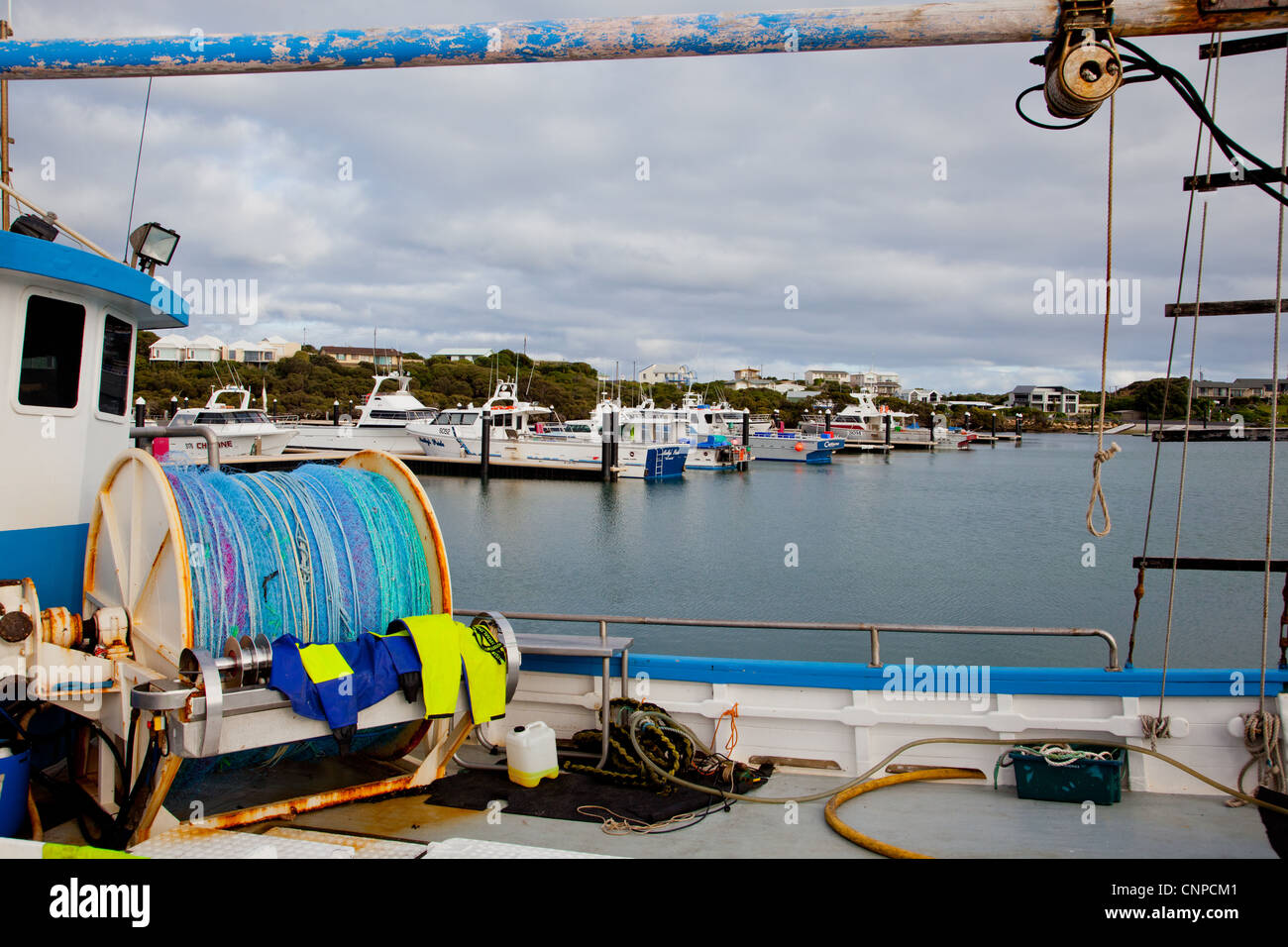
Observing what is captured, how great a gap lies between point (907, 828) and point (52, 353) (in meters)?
5.84

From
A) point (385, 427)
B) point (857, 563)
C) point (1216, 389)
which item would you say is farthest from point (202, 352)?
point (1216, 389)

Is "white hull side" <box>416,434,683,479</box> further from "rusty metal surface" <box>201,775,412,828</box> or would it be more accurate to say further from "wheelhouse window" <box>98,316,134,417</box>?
"rusty metal surface" <box>201,775,412,828</box>

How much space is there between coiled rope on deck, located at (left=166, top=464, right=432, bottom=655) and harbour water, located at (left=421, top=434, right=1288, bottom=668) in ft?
34.6

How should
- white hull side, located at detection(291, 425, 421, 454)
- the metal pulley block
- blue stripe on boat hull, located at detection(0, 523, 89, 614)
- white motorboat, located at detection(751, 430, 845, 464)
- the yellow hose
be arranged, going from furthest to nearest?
white motorboat, located at detection(751, 430, 845, 464), white hull side, located at detection(291, 425, 421, 454), blue stripe on boat hull, located at detection(0, 523, 89, 614), the yellow hose, the metal pulley block

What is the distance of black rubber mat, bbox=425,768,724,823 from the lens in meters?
5.14

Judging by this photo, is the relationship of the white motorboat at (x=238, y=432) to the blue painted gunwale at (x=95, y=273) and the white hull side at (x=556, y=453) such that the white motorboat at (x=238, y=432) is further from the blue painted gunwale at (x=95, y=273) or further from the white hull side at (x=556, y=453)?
the blue painted gunwale at (x=95, y=273)

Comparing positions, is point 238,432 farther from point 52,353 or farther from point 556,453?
point 52,353

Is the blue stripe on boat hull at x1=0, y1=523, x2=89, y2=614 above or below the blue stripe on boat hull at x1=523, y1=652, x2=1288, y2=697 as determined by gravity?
above

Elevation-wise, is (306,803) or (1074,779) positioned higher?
(1074,779)

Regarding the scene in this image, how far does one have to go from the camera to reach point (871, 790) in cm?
545

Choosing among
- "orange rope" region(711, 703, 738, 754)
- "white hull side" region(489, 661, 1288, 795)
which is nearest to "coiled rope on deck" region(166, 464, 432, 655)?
"white hull side" region(489, 661, 1288, 795)
